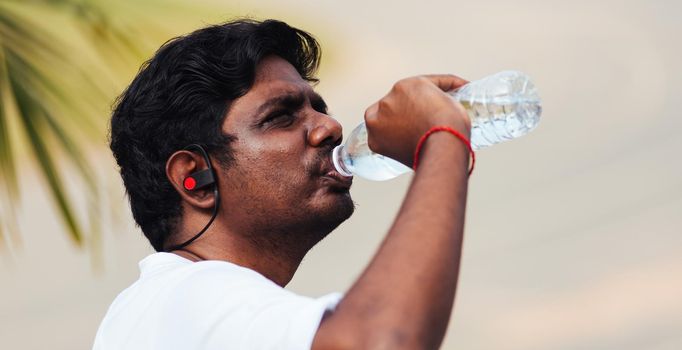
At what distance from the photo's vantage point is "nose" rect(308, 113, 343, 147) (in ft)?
6.56

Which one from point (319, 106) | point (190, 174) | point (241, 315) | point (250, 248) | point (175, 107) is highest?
point (319, 106)

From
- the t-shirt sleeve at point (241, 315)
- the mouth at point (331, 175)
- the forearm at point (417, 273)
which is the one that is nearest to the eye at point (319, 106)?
the mouth at point (331, 175)

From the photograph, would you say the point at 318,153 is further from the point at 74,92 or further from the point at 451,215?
the point at 74,92

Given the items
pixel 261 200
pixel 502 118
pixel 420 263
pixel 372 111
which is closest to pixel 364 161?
pixel 261 200

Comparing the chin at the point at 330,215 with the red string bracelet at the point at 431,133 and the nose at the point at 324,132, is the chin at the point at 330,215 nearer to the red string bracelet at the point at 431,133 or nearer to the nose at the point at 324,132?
the nose at the point at 324,132

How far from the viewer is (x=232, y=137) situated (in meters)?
1.98

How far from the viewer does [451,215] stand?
1266mm

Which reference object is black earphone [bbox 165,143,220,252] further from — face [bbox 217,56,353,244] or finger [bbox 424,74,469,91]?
finger [bbox 424,74,469,91]

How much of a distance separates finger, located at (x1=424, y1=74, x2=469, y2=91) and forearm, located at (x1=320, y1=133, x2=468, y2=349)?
0.16 meters

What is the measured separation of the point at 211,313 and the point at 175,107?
761mm

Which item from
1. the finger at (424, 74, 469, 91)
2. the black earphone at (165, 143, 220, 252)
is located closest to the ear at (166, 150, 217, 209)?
the black earphone at (165, 143, 220, 252)

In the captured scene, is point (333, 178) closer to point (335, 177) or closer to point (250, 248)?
point (335, 177)

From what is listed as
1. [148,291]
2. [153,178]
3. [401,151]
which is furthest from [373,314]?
[153,178]

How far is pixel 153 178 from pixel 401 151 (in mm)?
814
